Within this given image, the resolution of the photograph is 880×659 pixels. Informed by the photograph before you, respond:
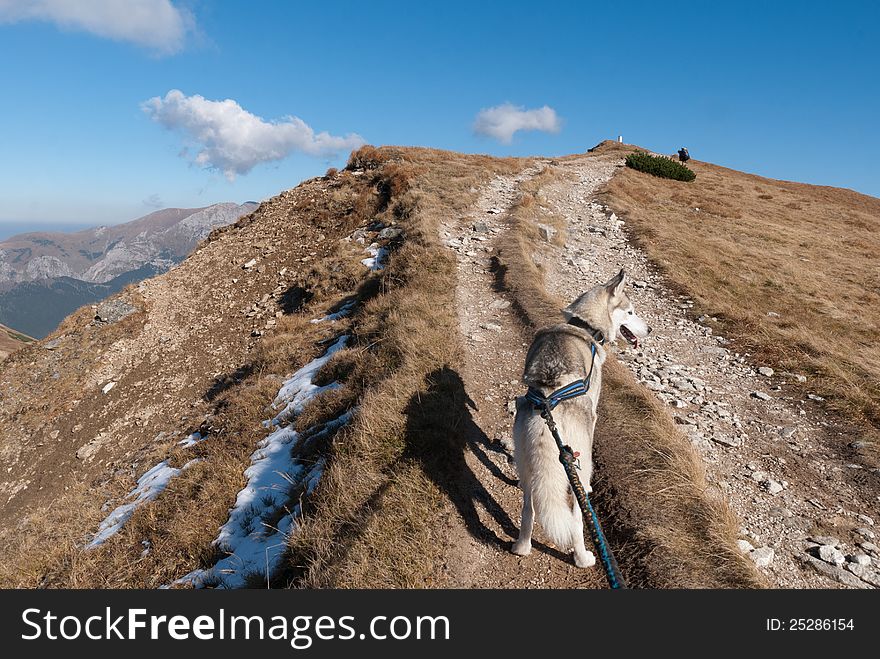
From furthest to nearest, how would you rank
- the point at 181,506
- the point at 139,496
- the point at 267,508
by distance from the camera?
the point at 139,496 → the point at 181,506 → the point at 267,508

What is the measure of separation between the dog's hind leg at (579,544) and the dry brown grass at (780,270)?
5.40 meters

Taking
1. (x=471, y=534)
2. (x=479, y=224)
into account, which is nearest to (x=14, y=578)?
(x=471, y=534)

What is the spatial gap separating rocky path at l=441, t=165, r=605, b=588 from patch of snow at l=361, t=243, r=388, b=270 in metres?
4.23

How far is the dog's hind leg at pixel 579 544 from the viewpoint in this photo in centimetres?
422

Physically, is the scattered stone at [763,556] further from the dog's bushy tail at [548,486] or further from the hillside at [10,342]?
the hillside at [10,342]

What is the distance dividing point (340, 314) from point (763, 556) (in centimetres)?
1290

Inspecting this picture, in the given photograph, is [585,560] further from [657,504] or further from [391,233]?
[391,233]

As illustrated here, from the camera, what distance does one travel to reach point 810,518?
5473 mm

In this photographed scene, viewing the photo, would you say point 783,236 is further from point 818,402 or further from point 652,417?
point 652,417

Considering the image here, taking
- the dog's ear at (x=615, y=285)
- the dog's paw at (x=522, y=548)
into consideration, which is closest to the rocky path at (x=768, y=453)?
the dog's paw at (x=522, y=548)

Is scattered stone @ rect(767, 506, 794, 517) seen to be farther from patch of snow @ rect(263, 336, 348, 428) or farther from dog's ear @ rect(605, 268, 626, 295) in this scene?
patch of snow @ rect(263, 336, 348, 428)

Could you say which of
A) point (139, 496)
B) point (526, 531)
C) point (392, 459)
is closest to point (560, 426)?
point (526, 531)

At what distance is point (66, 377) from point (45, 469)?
487 centimetres

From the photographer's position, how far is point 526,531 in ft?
15.7
